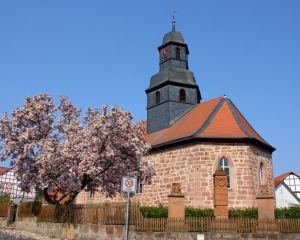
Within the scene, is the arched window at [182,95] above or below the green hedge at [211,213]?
above

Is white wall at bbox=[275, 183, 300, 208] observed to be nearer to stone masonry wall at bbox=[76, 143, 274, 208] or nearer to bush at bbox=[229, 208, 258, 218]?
stone masonry wall at bbox=[76, 143, 274, 208]

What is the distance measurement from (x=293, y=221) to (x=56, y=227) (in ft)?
36.8

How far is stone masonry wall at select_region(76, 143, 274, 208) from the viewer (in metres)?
21.1

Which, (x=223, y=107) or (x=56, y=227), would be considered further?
(x=223, y=107)

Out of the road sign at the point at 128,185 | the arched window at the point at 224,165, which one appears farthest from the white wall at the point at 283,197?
the road sign at the point at 128,185

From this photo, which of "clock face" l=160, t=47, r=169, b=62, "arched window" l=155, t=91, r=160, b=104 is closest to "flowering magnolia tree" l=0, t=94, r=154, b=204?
"arched window" l=155, t=91, r=160, b=104

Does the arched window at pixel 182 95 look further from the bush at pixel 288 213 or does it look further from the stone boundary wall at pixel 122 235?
the stone boundary wall at pixel 122 235

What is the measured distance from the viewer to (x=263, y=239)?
1480cm

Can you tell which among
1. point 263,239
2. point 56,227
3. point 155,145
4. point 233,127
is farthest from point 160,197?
point 263,239

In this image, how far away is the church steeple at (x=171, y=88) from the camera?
27777mm

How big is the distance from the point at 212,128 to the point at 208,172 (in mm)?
3030

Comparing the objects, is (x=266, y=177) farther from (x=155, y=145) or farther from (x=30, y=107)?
(x=30, y=107)

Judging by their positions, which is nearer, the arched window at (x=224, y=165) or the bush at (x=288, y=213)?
the bush at (x=288, y=213)

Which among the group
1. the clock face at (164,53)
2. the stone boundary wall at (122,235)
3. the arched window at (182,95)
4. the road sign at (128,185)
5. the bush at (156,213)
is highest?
the clock face at (164,53)
